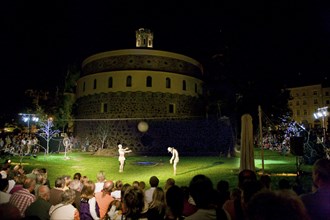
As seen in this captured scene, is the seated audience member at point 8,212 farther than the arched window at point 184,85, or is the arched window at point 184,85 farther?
the arched window at point 184,85

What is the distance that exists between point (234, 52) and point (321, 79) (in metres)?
51.6

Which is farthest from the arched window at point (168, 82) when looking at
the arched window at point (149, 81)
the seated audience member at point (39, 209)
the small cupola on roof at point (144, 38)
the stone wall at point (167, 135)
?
the seated audience member at point (39, 209)

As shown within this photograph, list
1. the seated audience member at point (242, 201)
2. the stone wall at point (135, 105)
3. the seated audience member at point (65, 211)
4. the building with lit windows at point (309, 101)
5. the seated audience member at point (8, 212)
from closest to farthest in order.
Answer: the seated audience member at point (8, 212) → the seated audience member at point (242, 201) → the seated audience member at point (65, 211) → the stone wall at point (135, 105) → the building with lit windows at point (309, 101)

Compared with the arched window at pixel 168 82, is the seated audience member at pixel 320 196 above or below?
below

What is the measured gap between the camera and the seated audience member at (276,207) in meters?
1.70

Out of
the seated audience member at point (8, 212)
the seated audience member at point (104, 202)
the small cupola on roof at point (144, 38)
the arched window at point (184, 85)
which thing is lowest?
the seated audience member at point (104, 202)

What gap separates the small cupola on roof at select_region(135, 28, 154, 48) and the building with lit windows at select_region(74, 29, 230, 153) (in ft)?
9.35

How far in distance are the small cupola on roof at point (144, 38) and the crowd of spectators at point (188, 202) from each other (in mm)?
31713

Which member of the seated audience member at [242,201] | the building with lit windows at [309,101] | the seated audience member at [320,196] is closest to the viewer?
the seated audience member at [320,196]

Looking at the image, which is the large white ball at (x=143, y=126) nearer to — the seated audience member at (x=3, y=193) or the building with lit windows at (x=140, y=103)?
the building with lit windows at (x=140, y=103)

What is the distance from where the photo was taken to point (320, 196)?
294cm

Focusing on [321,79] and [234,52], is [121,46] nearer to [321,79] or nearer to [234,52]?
[234,52]

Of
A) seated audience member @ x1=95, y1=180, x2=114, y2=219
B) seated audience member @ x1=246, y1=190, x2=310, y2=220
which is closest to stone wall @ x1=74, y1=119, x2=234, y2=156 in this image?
seated audience member @ x1=95, y1=180, x2=114, y2=219

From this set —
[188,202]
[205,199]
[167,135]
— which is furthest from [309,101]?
[205,199]
